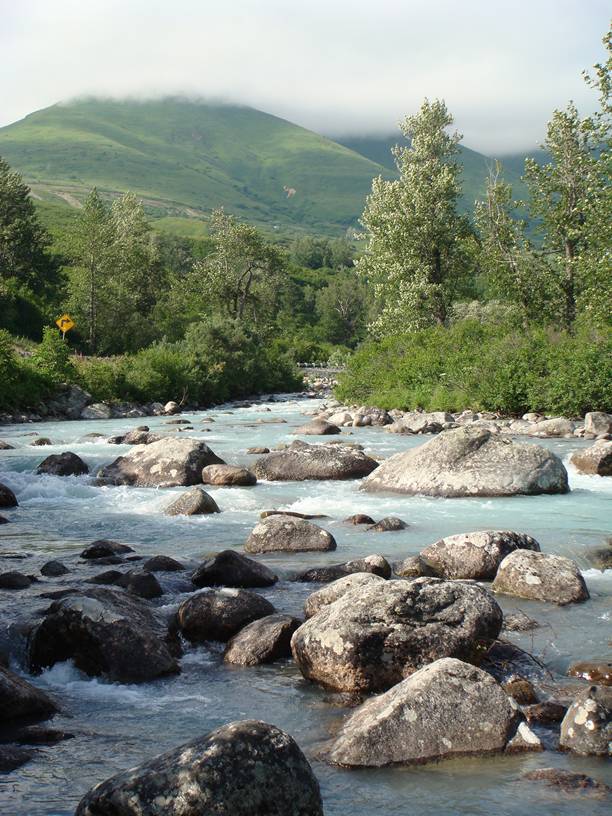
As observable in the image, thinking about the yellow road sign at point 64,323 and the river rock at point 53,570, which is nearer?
the river rock at point 53,570

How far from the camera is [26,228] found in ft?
260

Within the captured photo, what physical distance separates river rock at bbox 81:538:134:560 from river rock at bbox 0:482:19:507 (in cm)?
583

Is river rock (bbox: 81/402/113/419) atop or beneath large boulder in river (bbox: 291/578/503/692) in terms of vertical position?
beneath

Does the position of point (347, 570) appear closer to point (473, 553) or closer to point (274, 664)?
point (473, 553)

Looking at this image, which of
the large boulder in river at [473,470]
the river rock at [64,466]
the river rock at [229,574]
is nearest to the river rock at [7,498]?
the river rock at [64,466]

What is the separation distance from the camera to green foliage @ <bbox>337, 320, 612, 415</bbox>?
108 feet

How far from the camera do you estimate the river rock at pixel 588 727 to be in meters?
6.42

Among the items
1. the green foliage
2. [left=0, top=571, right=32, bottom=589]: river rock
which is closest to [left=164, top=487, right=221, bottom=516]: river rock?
[left=0, top=571, right=32, bottom=589]: river rock

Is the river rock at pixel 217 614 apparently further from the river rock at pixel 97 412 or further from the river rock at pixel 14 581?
the river rock at pixel 97 412

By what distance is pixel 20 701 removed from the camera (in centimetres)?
733

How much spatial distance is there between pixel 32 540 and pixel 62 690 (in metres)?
7.35

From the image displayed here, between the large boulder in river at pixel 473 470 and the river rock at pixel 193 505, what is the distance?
412 cm

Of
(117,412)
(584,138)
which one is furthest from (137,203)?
(584,138)

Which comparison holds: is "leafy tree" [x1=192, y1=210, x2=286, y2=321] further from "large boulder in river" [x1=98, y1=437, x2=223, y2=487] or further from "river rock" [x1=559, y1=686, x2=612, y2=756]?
"river rock" [x1=559, y1=686, x2=612, y2=756]
